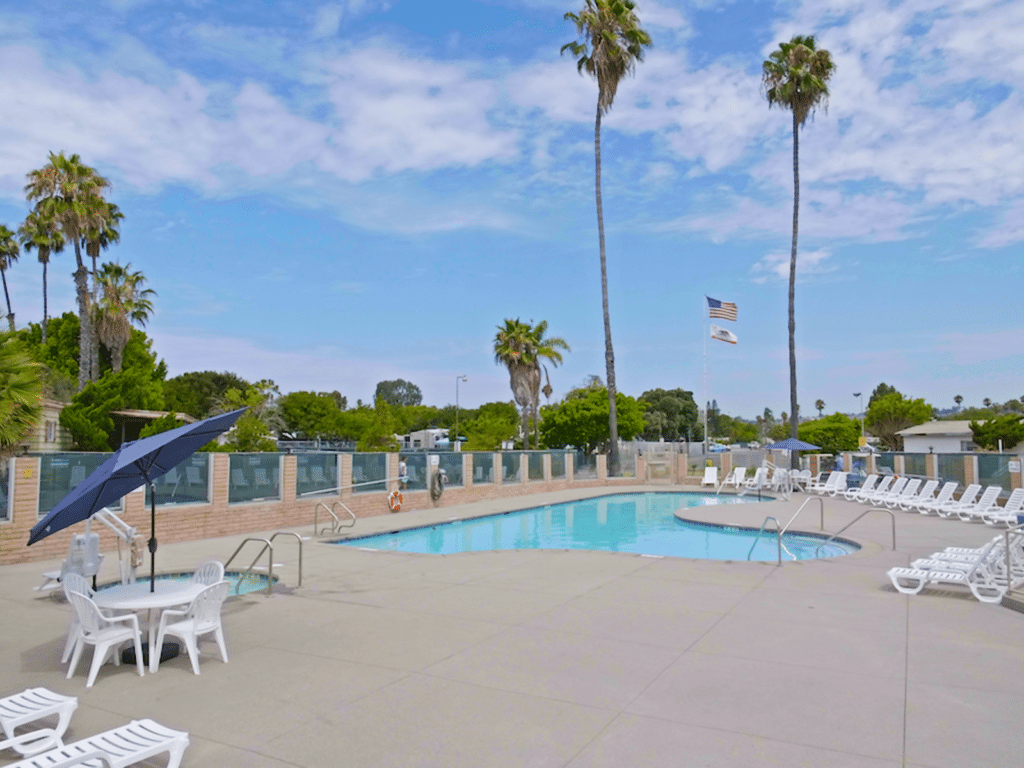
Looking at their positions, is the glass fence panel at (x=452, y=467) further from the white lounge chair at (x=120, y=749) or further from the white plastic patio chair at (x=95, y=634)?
the white lounge chair at (x=120, y=749)

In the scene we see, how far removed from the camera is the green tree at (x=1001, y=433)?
147 ft

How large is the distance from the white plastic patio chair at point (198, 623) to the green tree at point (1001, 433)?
161ft

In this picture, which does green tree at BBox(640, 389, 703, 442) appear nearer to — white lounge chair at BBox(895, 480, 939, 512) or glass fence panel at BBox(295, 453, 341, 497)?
white lounge chair at BBox(895, 480, 939, 512)

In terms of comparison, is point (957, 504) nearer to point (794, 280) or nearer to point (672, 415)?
point (794, 280)

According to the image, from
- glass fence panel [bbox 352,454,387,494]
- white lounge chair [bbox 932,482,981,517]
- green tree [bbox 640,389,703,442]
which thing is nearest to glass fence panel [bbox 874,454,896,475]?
white lounge chair [bbox 932,482,981,517]

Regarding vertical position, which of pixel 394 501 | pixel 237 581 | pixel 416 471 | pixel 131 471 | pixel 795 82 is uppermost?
pixel 795 82

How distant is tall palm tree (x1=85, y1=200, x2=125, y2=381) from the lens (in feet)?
114

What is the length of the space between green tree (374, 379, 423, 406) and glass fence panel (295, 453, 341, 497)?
14709 centimetres

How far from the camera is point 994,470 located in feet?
72.9

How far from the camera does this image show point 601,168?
36.6 metres

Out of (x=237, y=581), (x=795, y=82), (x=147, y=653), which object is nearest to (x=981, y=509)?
(x=237, y=581)

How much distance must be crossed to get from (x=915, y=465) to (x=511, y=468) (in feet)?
47.8

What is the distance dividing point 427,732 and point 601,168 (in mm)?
34661

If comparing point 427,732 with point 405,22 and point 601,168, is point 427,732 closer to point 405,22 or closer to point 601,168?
point 405,22
